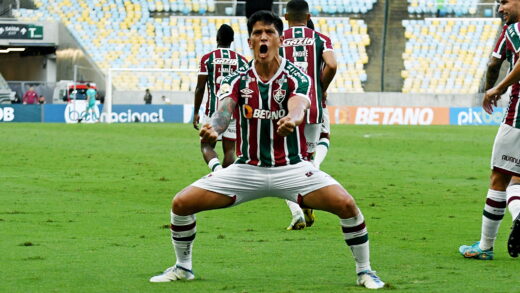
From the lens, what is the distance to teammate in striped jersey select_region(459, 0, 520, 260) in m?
8.15

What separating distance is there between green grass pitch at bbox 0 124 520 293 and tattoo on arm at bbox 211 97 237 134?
1079 mm

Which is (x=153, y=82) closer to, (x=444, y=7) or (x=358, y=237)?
(x=444, y=7)

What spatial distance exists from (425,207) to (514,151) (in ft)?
15.2

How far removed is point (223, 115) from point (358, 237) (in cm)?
121

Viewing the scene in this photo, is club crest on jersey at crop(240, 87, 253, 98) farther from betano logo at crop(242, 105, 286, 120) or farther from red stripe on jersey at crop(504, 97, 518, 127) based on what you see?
red stripe on jersey at crop(504, 97, 518, 127)

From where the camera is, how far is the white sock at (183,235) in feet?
23.2

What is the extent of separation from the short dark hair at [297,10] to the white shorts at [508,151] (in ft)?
10.8

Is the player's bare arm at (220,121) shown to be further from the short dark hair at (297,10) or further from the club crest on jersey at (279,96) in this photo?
the short dark hair at (297,10)

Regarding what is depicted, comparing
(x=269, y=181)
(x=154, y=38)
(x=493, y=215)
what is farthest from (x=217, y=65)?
(x=154, y=38)

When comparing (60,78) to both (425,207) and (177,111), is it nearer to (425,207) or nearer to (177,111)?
(177,111)

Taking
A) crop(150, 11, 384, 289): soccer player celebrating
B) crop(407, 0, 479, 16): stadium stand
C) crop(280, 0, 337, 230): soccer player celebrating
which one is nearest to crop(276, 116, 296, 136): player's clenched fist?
crop(150, 11, 384, 289): soccer player celebrating

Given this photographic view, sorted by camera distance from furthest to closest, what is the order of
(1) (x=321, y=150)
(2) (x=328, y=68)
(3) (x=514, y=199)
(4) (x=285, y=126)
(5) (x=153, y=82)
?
(5) (x=153, y=82) → (1) (x=321, y=150) → (2) (x=328, y=68) → (3) (x=514, y=199) → (4) (x=285, y=126)

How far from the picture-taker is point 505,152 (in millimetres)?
8188

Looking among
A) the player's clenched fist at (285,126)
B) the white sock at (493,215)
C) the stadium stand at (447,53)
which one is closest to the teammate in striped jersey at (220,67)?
the white sock at (493,215)
